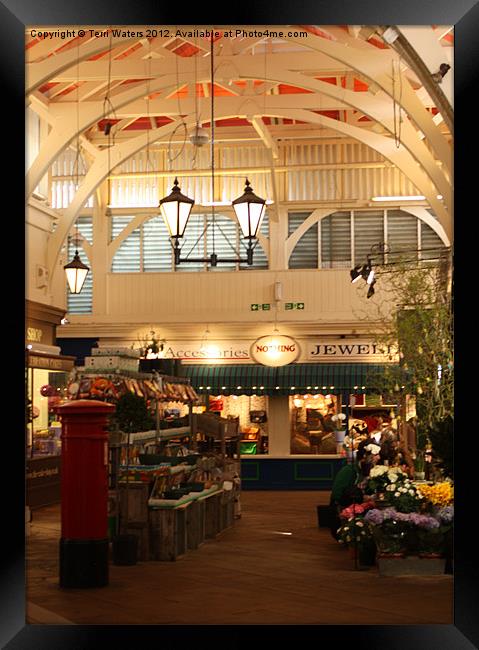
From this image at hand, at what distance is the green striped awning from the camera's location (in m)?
22.0

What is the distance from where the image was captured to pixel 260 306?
2239 cm

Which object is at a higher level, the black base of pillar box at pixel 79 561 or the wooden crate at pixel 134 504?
the wooden crate at pixel 134 504

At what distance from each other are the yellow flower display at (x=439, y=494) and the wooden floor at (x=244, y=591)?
743 mm

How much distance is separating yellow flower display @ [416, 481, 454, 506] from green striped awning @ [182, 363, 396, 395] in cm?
1189

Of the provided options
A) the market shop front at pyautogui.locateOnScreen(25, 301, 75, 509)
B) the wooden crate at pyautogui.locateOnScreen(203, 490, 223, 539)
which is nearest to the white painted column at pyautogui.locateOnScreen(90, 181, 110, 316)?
the market shop front at pyautogui.locateOnScreen(25, 301, 75, 509)

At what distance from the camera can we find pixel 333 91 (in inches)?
586

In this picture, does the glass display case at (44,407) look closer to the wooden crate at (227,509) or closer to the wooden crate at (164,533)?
the wooden crate at (227,509)

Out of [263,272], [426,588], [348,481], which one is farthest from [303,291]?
[426,588]

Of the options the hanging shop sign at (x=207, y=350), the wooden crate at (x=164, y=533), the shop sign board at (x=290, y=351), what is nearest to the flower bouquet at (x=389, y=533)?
the wooden crate at (x=164, y=533)

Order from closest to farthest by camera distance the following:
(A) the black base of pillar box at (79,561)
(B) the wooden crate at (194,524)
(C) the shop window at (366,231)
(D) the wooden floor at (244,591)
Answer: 1. (D) the wooden floor at (244,591)
2. (A) the black base of pillar box at (79,561)
3. (B) the wooden crate at (194,524)
4. (C) the shop window at (366,231)

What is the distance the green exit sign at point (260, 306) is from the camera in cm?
2238

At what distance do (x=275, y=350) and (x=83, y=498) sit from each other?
13.8 metres
